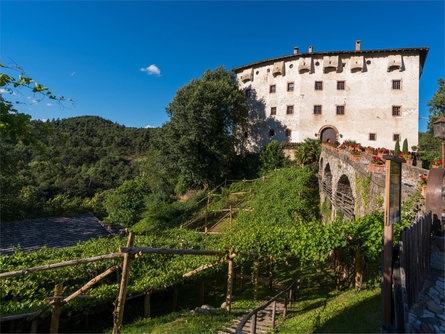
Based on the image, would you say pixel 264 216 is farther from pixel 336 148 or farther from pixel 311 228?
pixel 311 228

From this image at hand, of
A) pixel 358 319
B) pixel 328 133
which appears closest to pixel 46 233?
pixel 358 319

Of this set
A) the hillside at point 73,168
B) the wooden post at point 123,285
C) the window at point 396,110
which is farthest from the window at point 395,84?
the wooden post at point 123,285

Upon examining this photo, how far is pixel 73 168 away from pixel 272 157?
49.5 m

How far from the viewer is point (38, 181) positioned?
43.8 meters

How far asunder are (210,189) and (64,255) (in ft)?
54.0

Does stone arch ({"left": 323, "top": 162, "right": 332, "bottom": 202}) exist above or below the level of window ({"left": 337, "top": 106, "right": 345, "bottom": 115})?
below

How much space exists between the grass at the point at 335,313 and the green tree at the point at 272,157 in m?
16.9

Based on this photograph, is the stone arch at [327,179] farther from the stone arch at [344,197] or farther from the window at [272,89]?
the window at [272,89]

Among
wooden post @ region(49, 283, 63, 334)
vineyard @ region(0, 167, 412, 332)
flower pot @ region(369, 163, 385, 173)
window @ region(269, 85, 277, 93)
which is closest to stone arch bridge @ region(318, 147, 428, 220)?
flower pot @ region(369, 163, 385, 173)

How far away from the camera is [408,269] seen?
3.29m

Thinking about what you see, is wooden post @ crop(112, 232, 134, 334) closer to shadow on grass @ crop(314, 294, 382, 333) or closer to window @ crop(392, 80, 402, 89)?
shadow on grass @ crop(314, 294, 382, 333)

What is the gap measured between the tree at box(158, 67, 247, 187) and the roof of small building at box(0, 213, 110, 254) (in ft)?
30.6

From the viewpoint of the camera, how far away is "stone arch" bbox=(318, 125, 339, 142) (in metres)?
24.5

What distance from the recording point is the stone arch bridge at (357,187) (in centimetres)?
730
